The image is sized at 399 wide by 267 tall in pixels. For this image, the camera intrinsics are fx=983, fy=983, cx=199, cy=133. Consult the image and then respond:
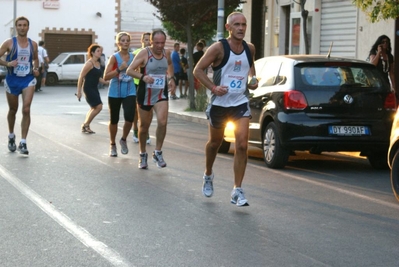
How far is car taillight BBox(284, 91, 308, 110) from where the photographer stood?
12453mm

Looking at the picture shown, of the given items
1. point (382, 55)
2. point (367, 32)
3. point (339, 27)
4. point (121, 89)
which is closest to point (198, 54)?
point (339, 27)

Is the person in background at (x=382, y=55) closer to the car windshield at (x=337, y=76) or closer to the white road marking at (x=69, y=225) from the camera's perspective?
the car windshield at (x=337, y=76)

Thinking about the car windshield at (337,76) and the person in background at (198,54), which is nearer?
the car windshield at (337,76)

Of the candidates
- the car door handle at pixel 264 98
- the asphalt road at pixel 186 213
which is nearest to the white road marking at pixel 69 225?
the asphalt road at pixel 186 213

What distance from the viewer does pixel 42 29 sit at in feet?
181

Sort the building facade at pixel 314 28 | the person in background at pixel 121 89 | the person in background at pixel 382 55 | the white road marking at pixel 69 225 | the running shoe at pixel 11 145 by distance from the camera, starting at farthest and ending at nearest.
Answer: the building facade at pixel 314 28
the person in background at pixel 382 55
the running shoe at pixel 11 145
the person in background at pixel 121 89
the white road marking at pixel 69 225

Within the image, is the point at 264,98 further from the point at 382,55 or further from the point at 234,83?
the point at 382,55

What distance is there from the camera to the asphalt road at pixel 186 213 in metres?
7.00

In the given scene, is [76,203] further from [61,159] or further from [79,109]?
[79,109]

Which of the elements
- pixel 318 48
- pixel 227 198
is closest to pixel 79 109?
pixel 318 48

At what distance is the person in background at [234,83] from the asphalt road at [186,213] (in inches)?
19.4

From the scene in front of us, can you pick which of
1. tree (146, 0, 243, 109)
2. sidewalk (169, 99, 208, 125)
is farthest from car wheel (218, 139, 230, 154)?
tree (146, 0, 243, 109)

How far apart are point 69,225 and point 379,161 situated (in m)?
6.14

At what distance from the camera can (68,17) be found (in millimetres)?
55469
